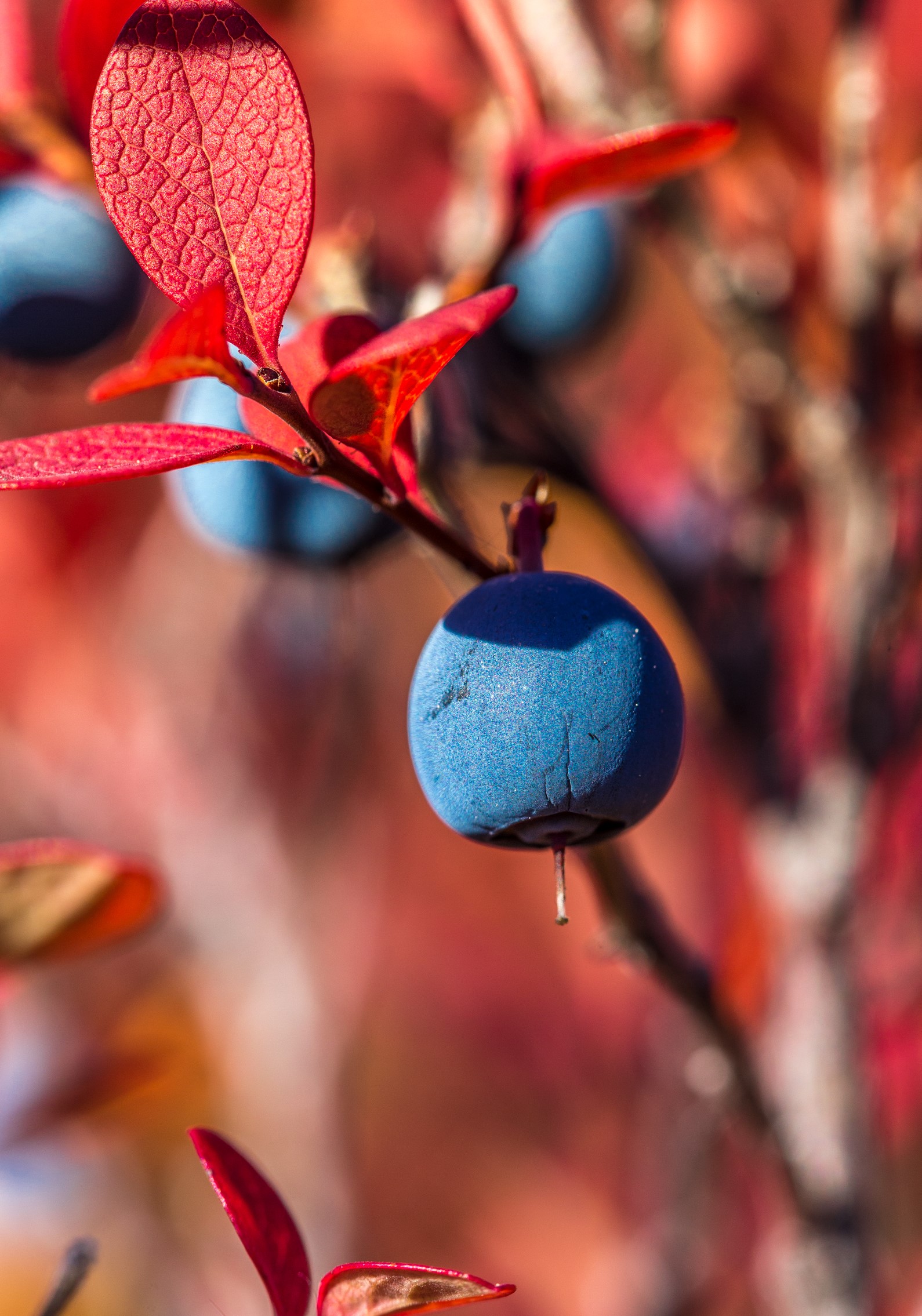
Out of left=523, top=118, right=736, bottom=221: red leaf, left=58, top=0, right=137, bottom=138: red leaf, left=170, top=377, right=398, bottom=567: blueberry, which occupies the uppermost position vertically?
left=58, top=0, right=137, bottom=138: red leaf

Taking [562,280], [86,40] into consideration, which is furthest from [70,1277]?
[562,280]

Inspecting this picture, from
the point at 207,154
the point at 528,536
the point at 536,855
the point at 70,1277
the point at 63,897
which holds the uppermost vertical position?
the point at 207,154

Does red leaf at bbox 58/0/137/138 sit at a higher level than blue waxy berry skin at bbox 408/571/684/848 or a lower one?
higher

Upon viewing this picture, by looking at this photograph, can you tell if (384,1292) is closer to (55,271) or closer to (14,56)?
(55,271)

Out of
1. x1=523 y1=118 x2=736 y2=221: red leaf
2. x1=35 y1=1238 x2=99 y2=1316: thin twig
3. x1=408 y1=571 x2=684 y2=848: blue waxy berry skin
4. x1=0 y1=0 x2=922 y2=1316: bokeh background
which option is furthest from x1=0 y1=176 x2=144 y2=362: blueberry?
x1=35 y1=1238 x2=99 y2=1316: thin twig

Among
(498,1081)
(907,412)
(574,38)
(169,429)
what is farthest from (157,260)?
(498,1081)

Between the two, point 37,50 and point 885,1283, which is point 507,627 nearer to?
point 885,1283

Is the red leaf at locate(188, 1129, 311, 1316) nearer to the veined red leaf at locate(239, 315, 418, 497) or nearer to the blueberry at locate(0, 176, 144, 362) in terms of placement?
the veined red leaf at locate(239, 315, 418, 497)
